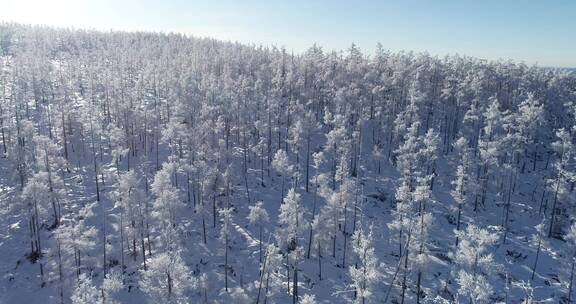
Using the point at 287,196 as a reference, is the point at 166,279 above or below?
below

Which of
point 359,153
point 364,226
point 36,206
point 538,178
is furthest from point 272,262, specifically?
point 538,178

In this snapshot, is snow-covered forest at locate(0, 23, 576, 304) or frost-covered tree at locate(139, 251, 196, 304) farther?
snow-covered forest at locate(0, 23, 576, 304)

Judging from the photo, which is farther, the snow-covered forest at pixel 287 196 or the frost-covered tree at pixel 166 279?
the snow-covered forest at pixel 287 196

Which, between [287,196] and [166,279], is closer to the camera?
[166,279]

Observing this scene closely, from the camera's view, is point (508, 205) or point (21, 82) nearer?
point (508, 205)

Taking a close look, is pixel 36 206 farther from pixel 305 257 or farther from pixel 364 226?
pixel 364 226

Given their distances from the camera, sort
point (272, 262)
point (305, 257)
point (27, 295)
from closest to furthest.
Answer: point (272, 262)
point (27, 295)
point (305, 257)

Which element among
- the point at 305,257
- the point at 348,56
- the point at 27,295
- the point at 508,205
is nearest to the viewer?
the point at 27,295

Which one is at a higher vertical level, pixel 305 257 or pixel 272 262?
pixel 272 262
